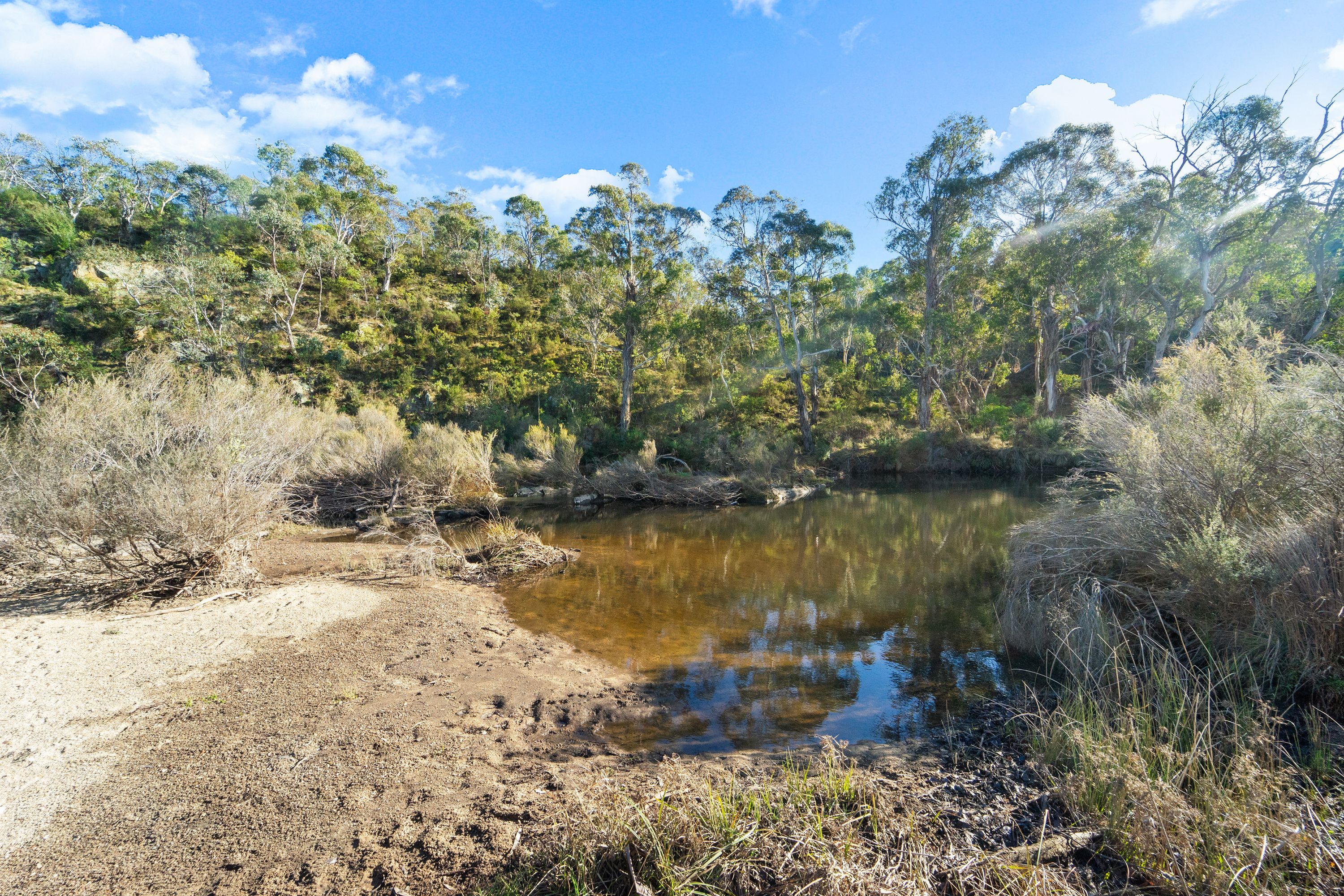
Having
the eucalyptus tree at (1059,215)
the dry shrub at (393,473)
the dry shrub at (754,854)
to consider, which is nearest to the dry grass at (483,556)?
the dry shrub at (393,473)

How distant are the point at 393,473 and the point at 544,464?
5622 millimetres

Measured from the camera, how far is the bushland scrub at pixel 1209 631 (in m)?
2.62

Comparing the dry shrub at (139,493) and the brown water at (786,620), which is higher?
the dry shrub at (139,493)

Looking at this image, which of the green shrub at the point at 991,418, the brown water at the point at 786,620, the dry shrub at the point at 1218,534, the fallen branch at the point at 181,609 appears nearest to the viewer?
the dry shrub at the point at 1218,534

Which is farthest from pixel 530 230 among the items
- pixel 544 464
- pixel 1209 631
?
pixel 1209 631

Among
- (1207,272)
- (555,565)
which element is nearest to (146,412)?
(555,565)

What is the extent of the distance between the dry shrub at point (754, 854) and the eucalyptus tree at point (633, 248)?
22.7 meters

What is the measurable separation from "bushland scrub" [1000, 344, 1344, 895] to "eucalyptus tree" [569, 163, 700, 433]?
20050 millimetres

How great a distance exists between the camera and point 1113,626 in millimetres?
5012

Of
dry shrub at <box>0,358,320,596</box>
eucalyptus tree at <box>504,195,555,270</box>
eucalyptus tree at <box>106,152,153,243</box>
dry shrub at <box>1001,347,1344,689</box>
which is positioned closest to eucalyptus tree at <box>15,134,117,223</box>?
eucalyptus tree at <box>106,152,153,243</box>

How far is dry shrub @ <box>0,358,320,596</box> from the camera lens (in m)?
6.57

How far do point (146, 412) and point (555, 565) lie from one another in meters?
8.12

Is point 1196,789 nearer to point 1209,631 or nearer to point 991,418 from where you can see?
point 1209,631

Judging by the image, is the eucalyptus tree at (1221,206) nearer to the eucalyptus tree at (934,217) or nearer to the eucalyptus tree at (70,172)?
the eucalyptus tree at (934,217)
